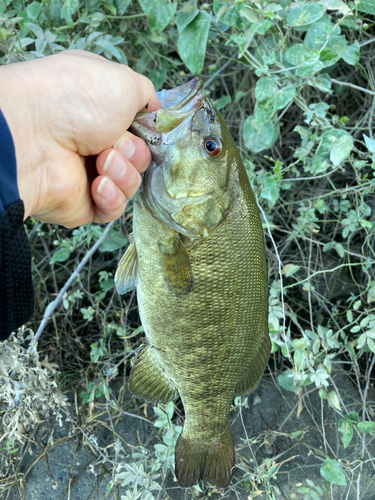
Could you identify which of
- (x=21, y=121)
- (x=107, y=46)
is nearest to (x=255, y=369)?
(x=21, y=121)

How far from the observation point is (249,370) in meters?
1.56

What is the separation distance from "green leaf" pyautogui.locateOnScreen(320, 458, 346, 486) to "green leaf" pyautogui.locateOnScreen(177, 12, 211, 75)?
1.86 meters

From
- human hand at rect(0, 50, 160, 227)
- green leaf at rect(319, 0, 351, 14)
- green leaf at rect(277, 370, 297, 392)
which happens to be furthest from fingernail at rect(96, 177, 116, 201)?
green leaf at rect(277, 370, 297, 392)

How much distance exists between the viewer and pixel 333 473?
5.58 feet

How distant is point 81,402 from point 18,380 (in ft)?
1.79

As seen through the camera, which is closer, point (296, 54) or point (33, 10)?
point (296, 54)

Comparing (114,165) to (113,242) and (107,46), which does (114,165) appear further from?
(113,242)

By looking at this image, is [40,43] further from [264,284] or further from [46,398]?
[46,398]

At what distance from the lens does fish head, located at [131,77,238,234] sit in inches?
48.3

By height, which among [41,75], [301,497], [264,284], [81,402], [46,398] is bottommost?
[301,497]

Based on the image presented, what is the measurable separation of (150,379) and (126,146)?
0.95 metres

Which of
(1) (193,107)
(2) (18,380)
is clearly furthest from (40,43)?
(2) (18,380)

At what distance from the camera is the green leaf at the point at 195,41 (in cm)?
171

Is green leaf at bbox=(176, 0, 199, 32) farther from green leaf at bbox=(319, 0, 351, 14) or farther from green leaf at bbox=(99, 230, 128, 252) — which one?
green leaf at bbox=(99, 230, 128, 252)
